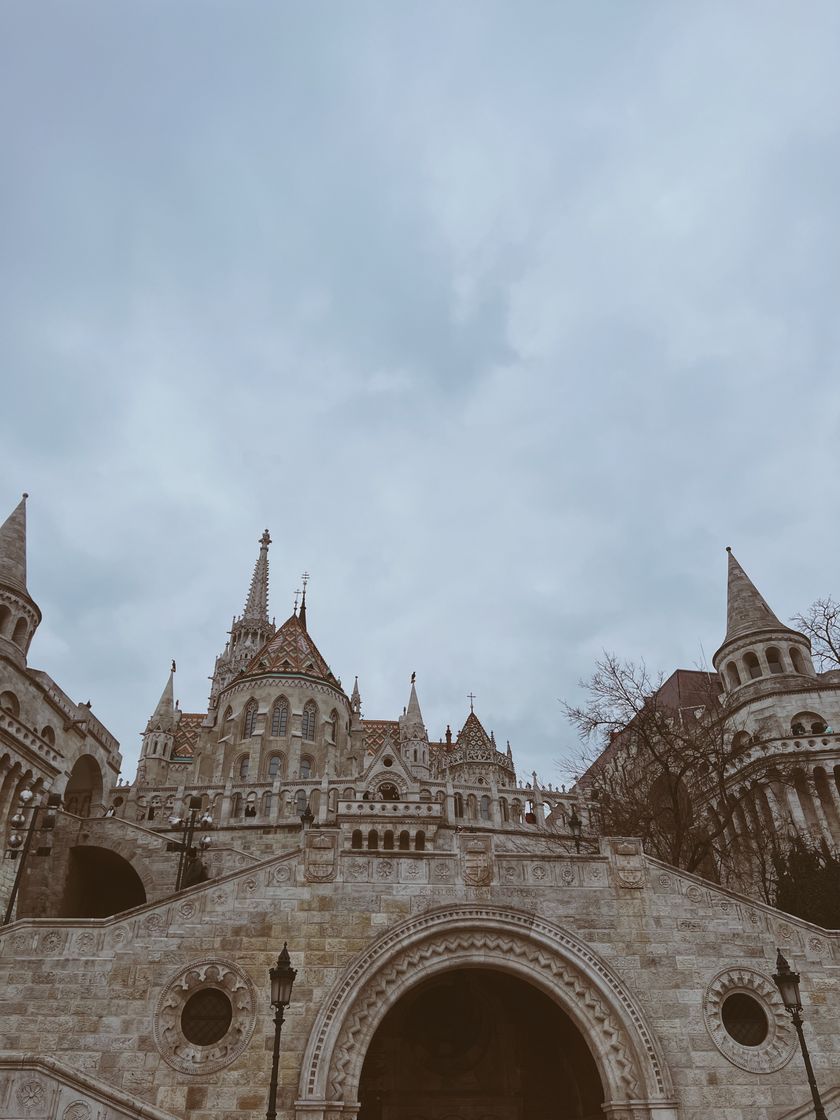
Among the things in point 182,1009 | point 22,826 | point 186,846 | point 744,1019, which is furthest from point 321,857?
point 22,826

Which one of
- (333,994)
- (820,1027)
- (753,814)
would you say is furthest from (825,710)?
(333,994)

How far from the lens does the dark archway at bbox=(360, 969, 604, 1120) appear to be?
1566 centimetres

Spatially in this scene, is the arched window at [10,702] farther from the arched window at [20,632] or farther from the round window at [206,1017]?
the round window at [206,1017]

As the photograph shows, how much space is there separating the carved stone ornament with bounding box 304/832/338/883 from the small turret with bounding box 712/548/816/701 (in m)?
26.5

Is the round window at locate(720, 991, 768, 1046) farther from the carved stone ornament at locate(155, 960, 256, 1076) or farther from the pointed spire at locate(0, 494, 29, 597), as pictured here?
the pointed spire at locate(0, 494, 29, 597)

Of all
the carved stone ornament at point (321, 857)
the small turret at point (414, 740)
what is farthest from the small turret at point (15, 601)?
the small turret at point (414, 740)

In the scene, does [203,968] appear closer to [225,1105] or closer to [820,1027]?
[225,1105]

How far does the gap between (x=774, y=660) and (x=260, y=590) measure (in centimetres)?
5571

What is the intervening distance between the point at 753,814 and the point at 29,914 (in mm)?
25851

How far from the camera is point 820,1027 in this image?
12461 millimetres

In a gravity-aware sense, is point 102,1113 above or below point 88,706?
below

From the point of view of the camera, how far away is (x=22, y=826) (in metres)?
21.0

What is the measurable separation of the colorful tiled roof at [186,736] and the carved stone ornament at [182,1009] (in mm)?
50396

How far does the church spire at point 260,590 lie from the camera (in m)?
77.1
